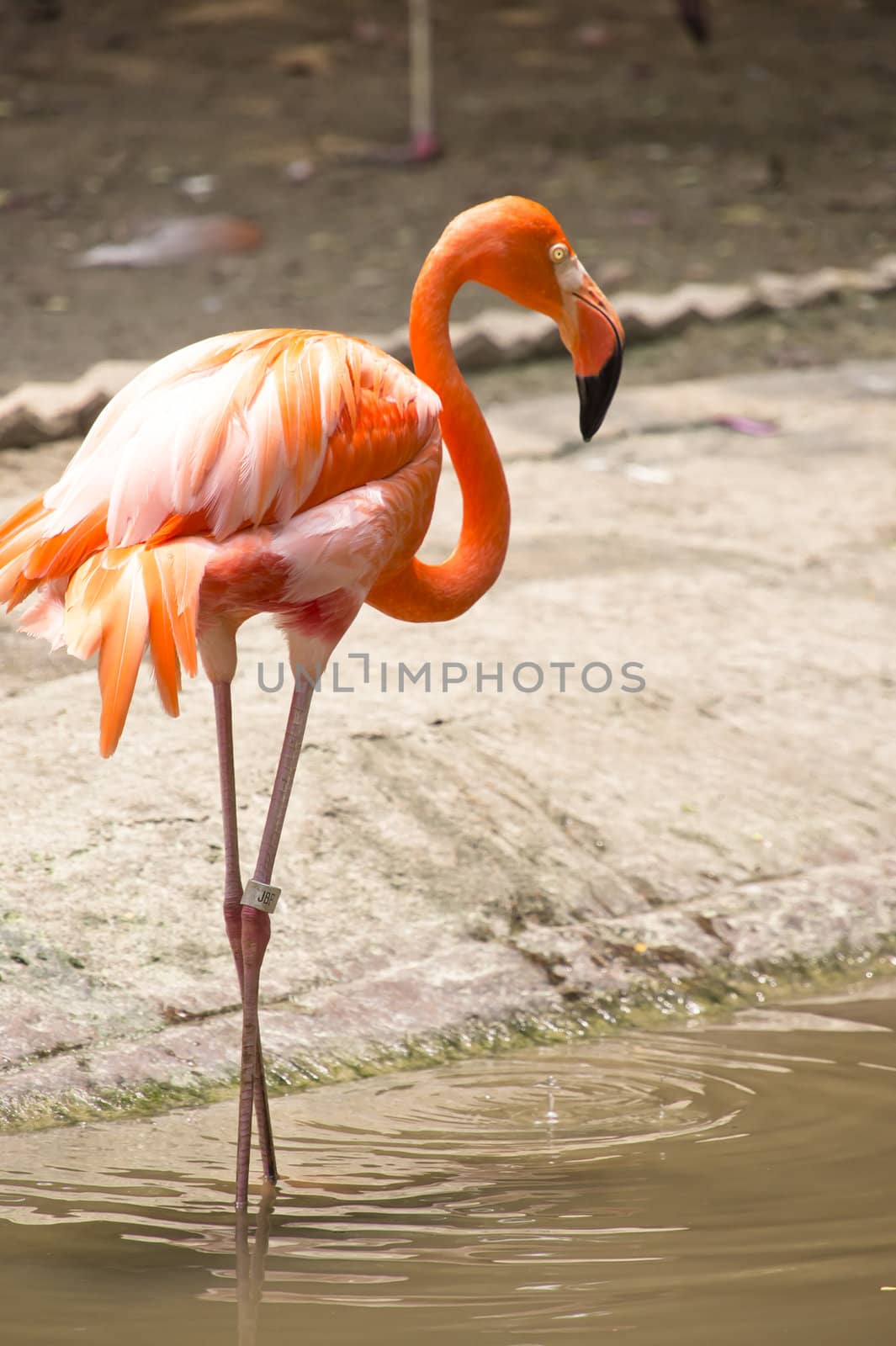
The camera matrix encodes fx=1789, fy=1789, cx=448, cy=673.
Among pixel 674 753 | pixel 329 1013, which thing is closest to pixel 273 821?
pixel 329 1013

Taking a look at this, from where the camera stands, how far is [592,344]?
2.60 m

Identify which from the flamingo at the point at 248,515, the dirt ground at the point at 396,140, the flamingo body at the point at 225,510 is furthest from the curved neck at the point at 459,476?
the dirt ground at the point at 396,140

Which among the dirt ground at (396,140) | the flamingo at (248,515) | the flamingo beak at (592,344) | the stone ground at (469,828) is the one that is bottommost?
the stone ground at (469,828)

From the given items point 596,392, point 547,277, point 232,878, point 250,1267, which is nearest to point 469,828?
point 232,878

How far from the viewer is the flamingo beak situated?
2.58 metres

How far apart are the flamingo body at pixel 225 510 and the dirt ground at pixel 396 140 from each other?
384cm

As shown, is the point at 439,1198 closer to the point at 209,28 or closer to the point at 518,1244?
the point at 518,1244

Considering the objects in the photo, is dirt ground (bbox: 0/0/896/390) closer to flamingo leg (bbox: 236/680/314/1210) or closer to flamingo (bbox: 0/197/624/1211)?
flamingo (bbox: 0/197/624/1211)

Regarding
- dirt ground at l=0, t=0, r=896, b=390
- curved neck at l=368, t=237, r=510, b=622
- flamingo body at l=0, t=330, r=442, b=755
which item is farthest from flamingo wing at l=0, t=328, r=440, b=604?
dirt ground at l=0, t=0, r=896, b=390

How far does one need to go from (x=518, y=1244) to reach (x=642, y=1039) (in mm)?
697

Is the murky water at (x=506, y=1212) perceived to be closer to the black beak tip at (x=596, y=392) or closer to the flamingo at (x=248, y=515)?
the flamingo at (x=248, y=515)

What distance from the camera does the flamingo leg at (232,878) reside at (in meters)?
2.30

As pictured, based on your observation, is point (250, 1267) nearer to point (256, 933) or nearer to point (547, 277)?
point (256, 933)

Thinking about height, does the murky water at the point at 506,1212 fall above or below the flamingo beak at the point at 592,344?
below
